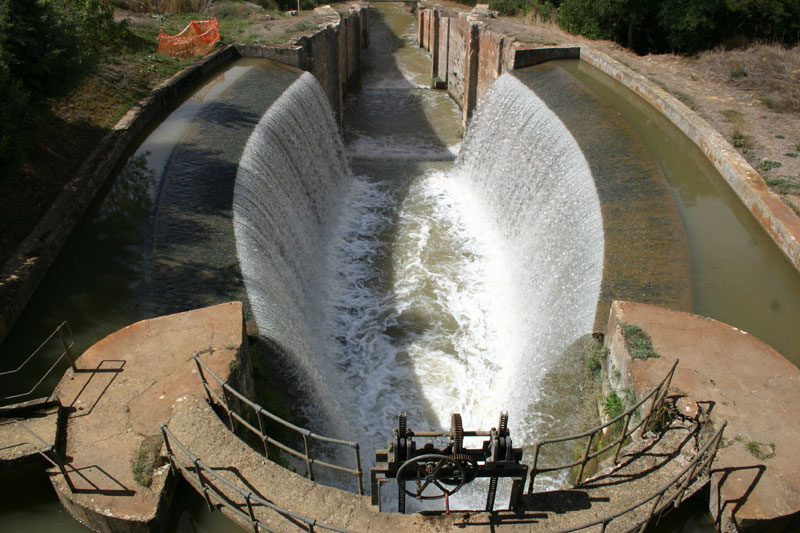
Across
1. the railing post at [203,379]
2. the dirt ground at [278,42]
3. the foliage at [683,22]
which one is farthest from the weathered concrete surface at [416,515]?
the foliage at [683,22]

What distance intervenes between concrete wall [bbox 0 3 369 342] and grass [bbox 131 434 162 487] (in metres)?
3.46

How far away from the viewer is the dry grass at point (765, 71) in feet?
46.8

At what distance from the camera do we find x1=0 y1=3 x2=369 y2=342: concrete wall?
26.3 ft

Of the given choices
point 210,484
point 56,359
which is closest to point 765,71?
point 210,484

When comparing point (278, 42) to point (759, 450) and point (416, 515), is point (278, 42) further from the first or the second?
point (759, 450)

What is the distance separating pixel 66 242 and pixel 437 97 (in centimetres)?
1691

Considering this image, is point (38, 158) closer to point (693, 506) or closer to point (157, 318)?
point (157, 318)

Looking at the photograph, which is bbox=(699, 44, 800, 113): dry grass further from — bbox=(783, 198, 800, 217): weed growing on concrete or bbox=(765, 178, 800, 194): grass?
bbox=(783, 198, 800, 217): weed growing on concrete

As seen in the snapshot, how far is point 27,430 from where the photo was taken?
526cm

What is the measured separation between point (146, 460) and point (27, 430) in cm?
114

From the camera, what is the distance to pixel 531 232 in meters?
11.5

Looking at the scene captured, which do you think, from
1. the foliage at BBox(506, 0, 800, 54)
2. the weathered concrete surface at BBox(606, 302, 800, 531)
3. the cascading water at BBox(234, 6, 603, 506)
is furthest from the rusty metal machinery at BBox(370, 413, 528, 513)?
the foliage at BBox(506, 0, 800, 54)

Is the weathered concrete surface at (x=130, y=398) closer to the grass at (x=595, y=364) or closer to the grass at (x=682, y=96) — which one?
the grass at (x=595, y=364)

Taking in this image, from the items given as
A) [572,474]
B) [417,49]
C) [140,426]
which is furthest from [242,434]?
Answer: [417,49]
